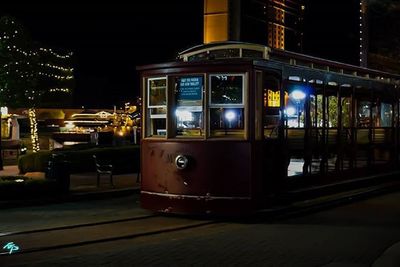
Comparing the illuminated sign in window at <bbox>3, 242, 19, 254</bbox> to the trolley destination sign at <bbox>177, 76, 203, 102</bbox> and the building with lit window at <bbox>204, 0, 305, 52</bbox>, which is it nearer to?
the trolley destination sign at <bbox>177, 76, 203, 102</bbox>

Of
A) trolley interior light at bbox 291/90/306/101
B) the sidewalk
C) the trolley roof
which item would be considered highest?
the trolley roof

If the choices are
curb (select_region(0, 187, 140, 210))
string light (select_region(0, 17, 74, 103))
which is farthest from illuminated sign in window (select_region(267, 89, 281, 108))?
string light (select_region(0, 17, 74, 103))

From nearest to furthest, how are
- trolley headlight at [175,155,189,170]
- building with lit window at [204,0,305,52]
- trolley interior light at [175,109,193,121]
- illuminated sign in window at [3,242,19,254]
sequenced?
illuminated sign in window at [3,242,19,254] < trolley headlight at [175,155,189,170] < trolley interior light at [175,109,193,121] < building with lit window at [204,0,305,52]

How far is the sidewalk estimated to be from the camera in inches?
627

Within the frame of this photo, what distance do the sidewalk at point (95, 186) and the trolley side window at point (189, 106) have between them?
420 centimetres

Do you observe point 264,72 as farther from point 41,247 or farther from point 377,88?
point 377,88

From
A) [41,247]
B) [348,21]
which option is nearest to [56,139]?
[348,21]

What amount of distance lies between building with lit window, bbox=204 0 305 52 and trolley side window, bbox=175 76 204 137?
8.39 metres

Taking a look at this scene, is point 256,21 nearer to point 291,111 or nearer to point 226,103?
point 291,111

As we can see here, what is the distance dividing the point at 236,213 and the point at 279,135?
7.02 ft

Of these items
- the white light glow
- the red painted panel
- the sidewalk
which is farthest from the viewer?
the sidewalk

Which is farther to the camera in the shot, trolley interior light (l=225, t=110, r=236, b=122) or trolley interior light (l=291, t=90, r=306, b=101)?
trolley interior light (l=291, t=90, r=306, b=101)

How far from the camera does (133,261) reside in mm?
8492

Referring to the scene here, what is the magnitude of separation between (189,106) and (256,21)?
984cm
